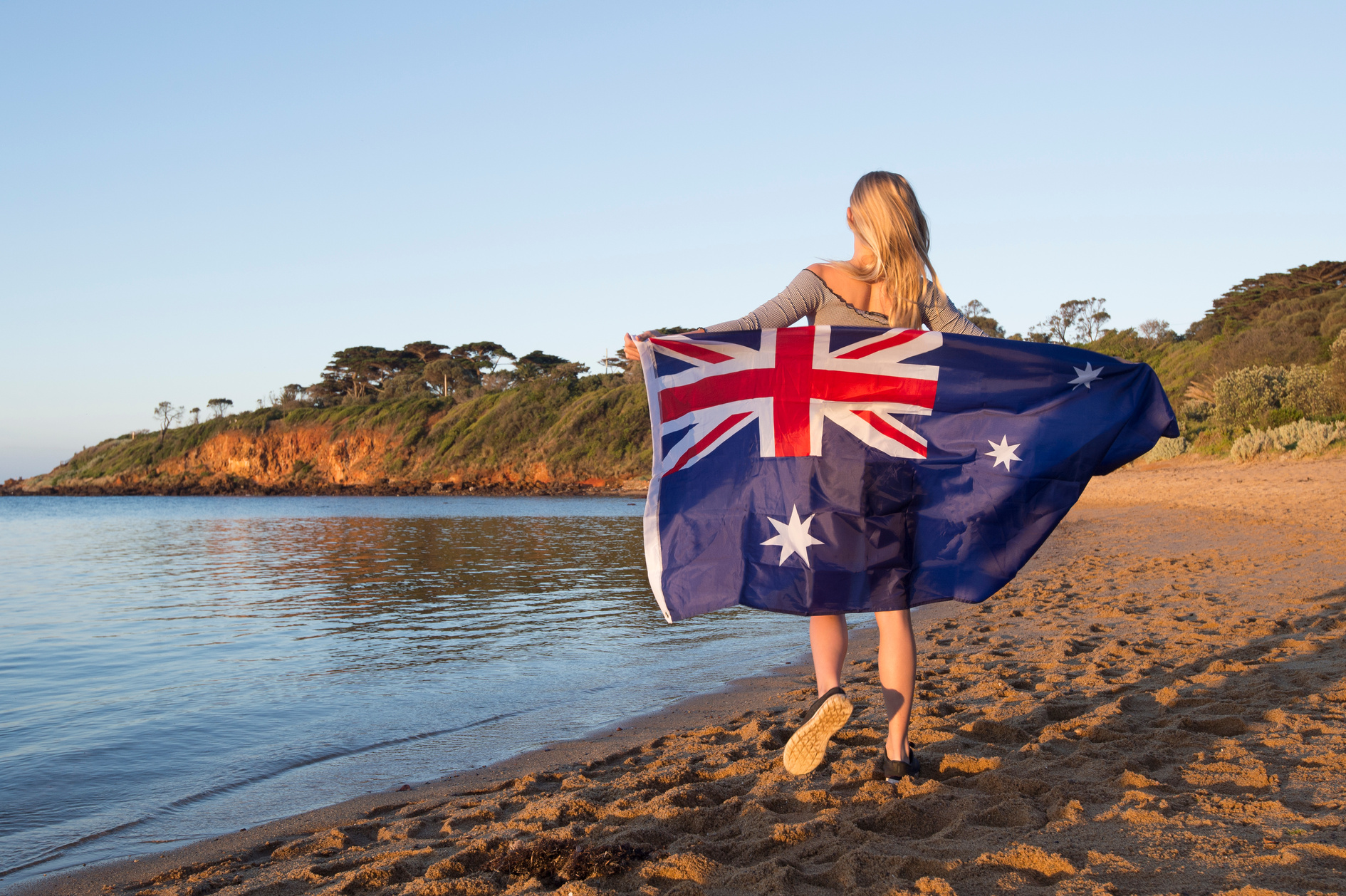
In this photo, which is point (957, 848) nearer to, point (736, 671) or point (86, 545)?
point (736, 671)

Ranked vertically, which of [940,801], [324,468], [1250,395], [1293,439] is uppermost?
[324,468]

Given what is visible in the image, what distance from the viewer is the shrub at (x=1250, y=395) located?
2005 cm

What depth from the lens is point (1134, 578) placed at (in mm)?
7941

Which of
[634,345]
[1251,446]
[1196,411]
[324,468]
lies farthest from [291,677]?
[324,468]

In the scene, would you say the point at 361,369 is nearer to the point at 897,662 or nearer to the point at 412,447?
the point at 412,447

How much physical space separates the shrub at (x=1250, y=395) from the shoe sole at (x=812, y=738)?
72.7 feet

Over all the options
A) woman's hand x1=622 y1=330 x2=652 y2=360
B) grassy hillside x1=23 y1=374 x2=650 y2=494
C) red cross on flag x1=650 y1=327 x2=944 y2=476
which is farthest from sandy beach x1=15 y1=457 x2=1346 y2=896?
grassy hillside x1=23 y1=374 x2=650 y2=494

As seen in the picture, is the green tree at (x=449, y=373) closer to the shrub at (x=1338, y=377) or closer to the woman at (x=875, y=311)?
the shrub at (x=1338, y=377)

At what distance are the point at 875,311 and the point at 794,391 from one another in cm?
42

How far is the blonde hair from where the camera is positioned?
2.69m

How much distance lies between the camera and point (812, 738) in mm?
2518

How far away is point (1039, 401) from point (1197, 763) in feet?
4.35

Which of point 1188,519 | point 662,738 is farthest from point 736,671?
point 1188,519

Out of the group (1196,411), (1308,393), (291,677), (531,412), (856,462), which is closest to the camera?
(856,462)
